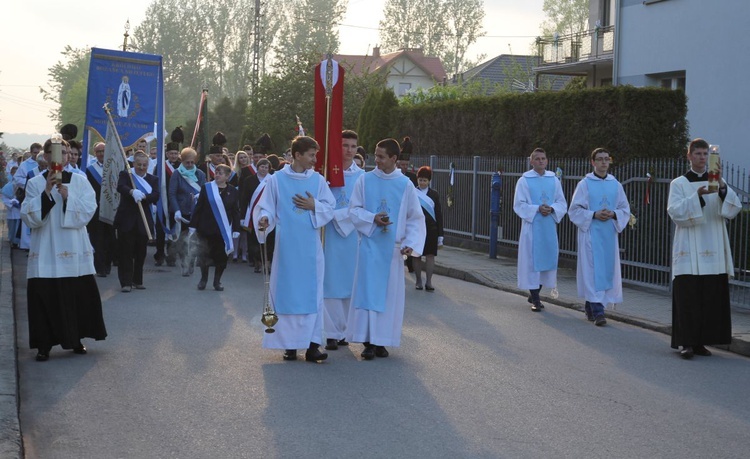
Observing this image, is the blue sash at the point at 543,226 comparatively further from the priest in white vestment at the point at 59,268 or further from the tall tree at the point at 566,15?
the tall tree at the point at 566,15

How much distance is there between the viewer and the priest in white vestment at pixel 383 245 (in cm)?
972

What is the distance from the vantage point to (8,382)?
766 cm

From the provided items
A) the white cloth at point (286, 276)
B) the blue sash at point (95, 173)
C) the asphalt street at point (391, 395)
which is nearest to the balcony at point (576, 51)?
the blue sash at point (95, 173)

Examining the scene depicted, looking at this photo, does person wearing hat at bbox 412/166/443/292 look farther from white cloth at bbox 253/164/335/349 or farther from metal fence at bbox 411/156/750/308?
white cloth at bbox 253/164/335/349

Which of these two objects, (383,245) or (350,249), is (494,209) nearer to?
(350,249)

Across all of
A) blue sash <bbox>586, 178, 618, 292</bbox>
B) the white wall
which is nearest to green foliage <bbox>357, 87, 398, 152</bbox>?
the white wall

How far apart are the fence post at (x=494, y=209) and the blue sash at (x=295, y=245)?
11613 mm

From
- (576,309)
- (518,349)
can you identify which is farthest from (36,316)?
(576,309)

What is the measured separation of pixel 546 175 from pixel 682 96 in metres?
5.08

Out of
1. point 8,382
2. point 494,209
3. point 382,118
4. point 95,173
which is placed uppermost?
point 382,118

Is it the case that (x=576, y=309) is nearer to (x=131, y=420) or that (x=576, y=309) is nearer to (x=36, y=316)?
(x=36, y=316)

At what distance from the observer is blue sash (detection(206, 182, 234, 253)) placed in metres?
15.2

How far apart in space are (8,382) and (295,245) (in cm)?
274

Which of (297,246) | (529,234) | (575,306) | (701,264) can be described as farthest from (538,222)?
(297,246)
